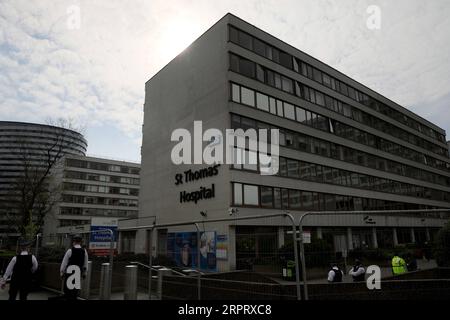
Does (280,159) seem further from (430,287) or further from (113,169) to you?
(113,169)

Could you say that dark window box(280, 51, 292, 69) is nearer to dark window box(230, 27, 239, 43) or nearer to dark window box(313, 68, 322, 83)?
dark window box(313, 68, 322, 83)

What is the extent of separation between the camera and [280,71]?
111ft

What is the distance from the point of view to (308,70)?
38.1 metres

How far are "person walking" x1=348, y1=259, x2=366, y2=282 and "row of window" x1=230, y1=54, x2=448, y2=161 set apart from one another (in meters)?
23.6

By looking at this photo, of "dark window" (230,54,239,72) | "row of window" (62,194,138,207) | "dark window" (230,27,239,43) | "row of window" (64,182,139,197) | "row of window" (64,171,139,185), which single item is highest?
"dark window" (230,27,239,43)

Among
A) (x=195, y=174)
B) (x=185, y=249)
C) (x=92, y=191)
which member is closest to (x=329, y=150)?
(x=195, y=174)

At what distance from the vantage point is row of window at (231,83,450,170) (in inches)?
1182

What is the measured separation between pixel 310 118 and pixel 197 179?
15.0 m

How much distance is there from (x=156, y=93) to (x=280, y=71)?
15.3 m

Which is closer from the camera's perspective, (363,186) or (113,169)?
(363,186)

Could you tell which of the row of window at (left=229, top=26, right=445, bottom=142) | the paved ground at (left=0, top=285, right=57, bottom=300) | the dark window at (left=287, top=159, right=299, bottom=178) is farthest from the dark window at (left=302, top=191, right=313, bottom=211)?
the paved ground at (left=0, top=285, right=57, bottom=300)

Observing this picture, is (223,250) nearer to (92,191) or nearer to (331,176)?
(331,176)

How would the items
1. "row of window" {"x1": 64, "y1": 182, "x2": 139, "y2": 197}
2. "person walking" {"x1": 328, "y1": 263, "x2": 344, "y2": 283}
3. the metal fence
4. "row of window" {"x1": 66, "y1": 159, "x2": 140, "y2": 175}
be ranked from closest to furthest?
the metal fence < "person walking" {"x1": 328, "y1": 263, "x2": 344, "y2": 283} < "row of window" {"x1": 64, "y1": 182, "x2": 139, "y2": 197} < "row of window" {"x1": 66, "y1": 159, "x2": 140, "y2": 175}

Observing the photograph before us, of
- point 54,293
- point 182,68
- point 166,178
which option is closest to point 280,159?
point 166,178
